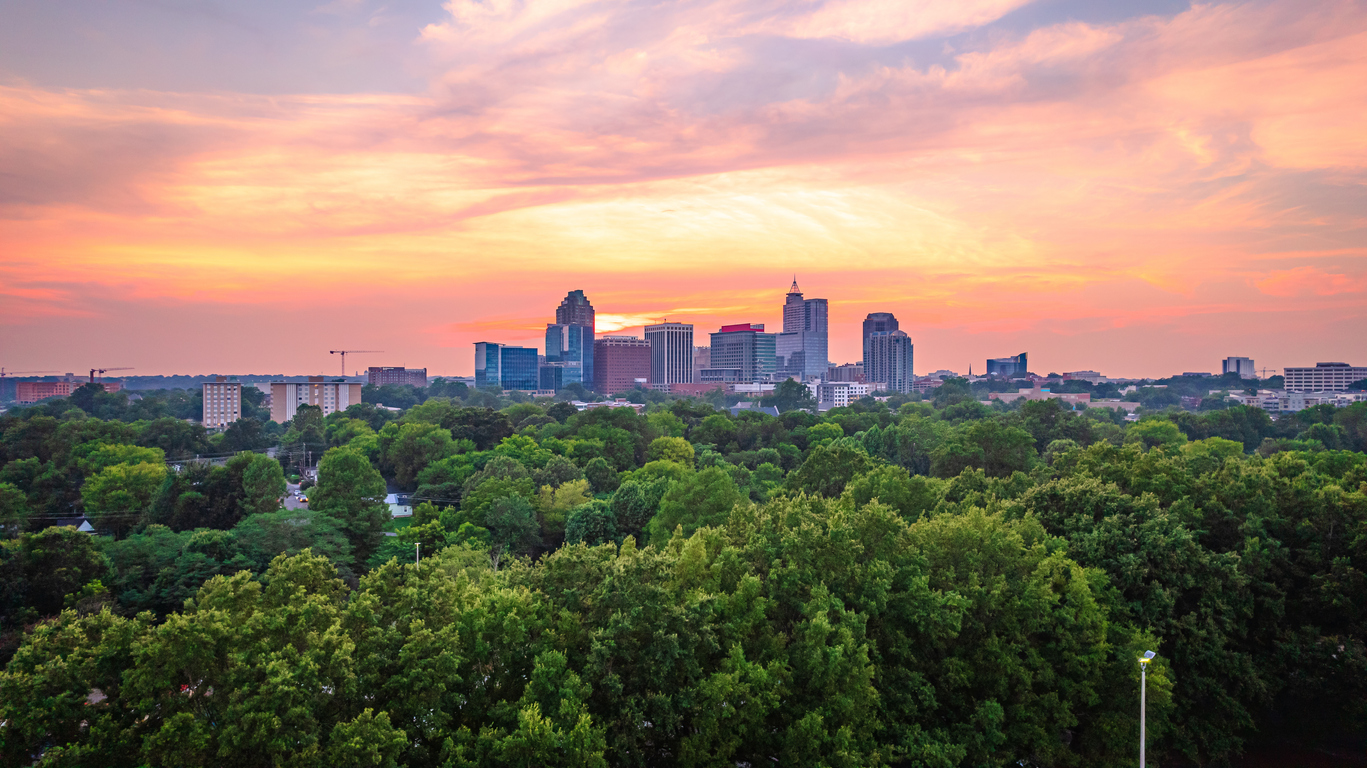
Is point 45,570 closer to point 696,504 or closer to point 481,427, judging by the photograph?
point 696,504

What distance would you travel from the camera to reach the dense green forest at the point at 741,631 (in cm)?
1432

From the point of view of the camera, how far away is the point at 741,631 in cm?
1806

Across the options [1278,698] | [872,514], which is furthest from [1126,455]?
[872,514]

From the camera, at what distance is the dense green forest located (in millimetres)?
14320

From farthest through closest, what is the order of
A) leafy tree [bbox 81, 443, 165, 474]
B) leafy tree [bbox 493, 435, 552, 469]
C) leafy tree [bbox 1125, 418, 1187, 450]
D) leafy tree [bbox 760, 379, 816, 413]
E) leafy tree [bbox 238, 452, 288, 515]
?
leafy tree [bbox 760, 379, 816, 413] < leafy tree [bbox 1125, 418, 1187, 450] < leafy tree [bbox 493, 435, 552, 469] < leafy tree [bbox 81, 443, 165, 474] < leafy tree [bbox 238, 452, 288, 515]

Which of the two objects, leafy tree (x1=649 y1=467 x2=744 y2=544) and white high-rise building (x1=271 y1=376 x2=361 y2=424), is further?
white high-rise building (x1=271 y1=376 x2=361 y2=424)

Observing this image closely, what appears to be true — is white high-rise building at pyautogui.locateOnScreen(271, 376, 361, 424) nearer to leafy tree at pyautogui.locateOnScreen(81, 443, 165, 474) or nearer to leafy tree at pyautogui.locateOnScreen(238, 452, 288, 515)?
Answer: leafy tree at pyautogui.locateOnScreen(81, 443, 165, 474)

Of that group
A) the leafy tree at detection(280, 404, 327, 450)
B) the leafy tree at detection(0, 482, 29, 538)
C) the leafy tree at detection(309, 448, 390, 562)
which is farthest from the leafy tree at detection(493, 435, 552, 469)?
Answer: the leafy tree at detection(280, 404, 327, 450)

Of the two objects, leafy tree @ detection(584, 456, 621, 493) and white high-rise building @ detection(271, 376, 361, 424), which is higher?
white high-rise building @ detection(271, 376, 361, 424)

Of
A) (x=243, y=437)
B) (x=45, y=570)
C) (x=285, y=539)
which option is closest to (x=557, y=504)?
(x=285, y=539)

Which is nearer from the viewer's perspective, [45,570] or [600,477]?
[45,570]

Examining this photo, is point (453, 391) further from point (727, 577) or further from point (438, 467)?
point (727, 577)

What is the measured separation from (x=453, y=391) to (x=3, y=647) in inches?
6180

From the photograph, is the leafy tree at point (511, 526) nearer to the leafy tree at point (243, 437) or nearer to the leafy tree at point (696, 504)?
the leafy tree at point (696, 504)
